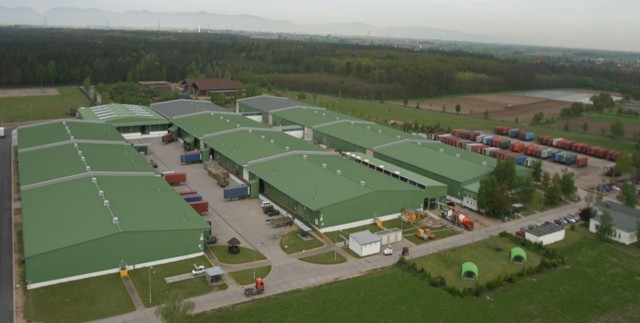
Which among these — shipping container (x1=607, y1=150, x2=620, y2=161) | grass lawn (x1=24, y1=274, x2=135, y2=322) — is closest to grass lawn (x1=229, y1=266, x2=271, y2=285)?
grass lawn (x1=24, y1=274, x2=135, y2=322)

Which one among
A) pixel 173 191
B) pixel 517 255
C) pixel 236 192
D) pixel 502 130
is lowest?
pixel 517 255

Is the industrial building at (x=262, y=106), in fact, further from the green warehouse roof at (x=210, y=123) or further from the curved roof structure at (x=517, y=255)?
the curved roof structure at (x=517, y=255)

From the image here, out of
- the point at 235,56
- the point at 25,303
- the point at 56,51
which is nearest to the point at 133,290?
the point at 25,303

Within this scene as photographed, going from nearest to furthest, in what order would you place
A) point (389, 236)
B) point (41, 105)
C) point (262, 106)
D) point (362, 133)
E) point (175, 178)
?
point (389, 236) → point (175, 178) → point (362, 133) → point (262, 106) → point (41, 105)

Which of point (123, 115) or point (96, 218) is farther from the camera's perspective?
A: point (123, 115)

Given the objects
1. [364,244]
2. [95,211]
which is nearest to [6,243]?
[95,211]

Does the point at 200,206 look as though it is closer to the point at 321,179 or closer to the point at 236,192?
the point at 236,192

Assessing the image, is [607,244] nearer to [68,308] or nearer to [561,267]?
[561,267]

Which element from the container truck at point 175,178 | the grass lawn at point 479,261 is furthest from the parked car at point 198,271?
the container truck at point 175,178
